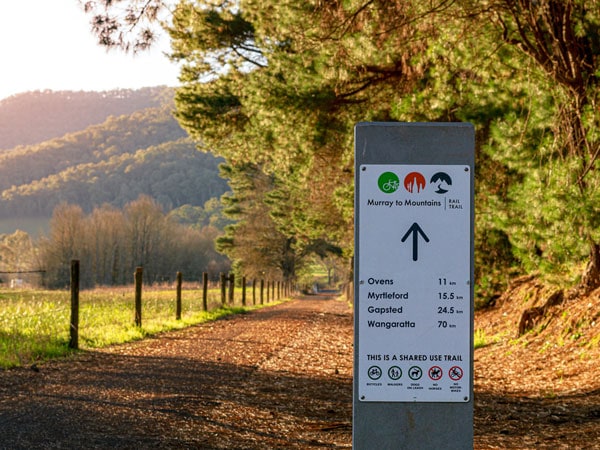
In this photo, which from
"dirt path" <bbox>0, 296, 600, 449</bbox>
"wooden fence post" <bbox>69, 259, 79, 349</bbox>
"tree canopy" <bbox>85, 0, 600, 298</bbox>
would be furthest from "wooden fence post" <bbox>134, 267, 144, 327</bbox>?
"tree canopy" <bbox>85, 0, 600, 298</bbox>

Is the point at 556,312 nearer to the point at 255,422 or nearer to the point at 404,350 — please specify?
the point at 255,422

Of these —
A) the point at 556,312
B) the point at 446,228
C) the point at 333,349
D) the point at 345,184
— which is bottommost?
the point at 333,349

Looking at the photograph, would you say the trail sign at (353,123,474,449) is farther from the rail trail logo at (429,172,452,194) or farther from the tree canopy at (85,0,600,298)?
the tree canopy at (85,0,600,298)

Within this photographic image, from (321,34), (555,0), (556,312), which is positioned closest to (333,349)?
(556,312)

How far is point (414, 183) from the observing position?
12.9 feet

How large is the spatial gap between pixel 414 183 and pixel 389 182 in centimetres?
13

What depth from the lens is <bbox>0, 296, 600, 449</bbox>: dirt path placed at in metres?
6.11

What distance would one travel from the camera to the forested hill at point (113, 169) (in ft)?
477

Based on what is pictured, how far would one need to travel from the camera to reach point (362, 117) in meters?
18.4

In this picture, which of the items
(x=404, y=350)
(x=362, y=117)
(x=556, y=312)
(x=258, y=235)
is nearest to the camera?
(x=404, y=350)

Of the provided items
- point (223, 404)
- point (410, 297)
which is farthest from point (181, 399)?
point (410, 297)

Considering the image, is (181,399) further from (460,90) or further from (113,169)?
(113,169)

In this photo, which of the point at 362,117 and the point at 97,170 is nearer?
the point at 362,117

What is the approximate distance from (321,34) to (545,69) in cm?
429
